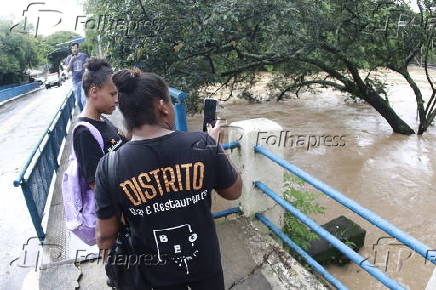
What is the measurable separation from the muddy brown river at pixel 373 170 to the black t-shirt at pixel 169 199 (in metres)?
2.17

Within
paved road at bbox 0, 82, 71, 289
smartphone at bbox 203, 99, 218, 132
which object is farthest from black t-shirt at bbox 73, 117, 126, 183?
paved road at bbox 0, 82, 71, 289

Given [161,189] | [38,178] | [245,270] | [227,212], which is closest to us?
[161,189]

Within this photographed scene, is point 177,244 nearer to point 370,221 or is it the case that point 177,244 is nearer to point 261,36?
point 370,221

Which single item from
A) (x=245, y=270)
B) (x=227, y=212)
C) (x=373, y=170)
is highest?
(x=227, y=212)

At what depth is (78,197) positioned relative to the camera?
2232 millimetres

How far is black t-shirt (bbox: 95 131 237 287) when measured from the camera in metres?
1.52

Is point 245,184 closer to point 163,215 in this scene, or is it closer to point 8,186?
point 163,215

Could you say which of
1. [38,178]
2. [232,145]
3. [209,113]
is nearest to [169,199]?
[209,113]

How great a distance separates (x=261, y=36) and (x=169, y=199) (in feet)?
22.7

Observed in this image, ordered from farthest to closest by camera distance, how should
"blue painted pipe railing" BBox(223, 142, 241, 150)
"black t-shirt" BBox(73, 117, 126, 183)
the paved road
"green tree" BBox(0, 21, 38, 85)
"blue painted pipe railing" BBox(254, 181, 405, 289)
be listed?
"green tree" BBox(0, 21, 38, 85) → the paved road → "blue painted pipe railing" BBox(223, 142, 241, 150) → "black t-shirt" BBox(73, 117, 126, 183) → "blue painted pipe railing" BBox(254, 181, 405, 289)

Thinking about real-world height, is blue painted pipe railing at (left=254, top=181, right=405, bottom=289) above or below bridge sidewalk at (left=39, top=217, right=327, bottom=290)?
above

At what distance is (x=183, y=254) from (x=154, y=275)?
0.61 ft

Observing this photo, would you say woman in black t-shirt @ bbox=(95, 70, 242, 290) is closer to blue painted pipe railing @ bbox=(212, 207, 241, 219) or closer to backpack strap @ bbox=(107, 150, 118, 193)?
backpack strap @ bbox=(107, 150, 118, 193)

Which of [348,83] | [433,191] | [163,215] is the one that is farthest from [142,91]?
[348,83]
